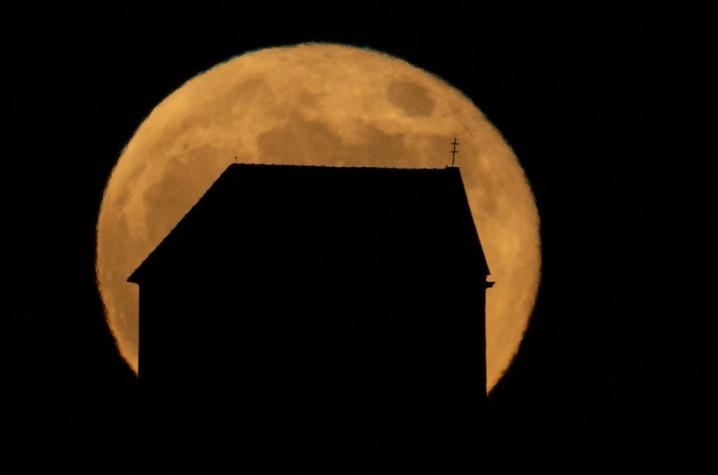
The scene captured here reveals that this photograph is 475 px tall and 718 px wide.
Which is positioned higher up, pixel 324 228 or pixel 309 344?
pixel 324 228

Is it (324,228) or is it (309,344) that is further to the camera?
(324,228)

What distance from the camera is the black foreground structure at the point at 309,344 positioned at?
27219 millimetres

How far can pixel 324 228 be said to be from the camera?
28.2 metres

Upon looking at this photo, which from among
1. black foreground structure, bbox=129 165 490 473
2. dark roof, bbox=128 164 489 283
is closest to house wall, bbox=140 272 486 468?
black foreground structure, bbox=129 165 490 473

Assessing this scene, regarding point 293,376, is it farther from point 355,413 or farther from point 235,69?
point 235,69

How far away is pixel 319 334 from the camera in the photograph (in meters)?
27.4

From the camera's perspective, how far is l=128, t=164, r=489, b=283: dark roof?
27.8 m

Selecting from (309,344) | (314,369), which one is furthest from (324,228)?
(314,369)

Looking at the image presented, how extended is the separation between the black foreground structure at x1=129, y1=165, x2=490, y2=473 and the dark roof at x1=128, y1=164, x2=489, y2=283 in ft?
0.13

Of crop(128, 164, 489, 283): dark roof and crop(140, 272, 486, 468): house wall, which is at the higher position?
crop(128, 164, 489, 283): dark roof

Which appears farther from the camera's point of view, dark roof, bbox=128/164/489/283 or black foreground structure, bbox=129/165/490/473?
dark roof, bbox=128/164/489/283

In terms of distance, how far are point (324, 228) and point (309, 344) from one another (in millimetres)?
2891

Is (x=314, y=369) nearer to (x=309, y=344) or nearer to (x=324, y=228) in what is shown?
(x=309, y=344)

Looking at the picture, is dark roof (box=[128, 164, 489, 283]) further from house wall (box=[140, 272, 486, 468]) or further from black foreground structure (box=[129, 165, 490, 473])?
house wall (box=[140, 272, 486, 468])
